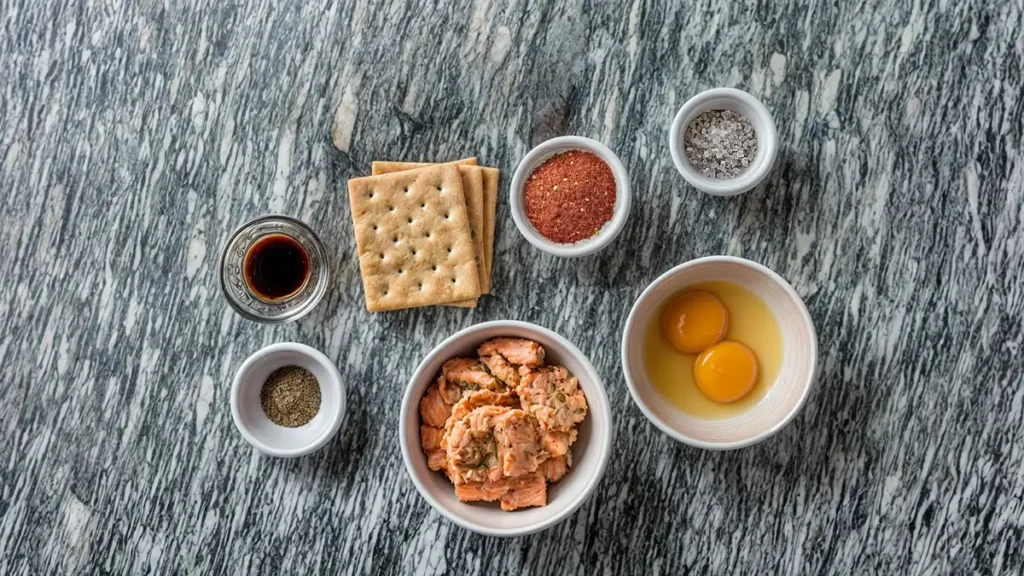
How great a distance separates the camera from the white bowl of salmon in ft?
6.22

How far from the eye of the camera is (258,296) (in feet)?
7.12

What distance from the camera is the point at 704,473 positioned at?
2.14 m

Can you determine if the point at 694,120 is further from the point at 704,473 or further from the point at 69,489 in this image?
the point at 69,489

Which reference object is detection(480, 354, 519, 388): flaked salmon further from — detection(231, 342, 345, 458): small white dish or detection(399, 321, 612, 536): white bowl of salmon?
detection(231, 342, 345, 458): small white dish

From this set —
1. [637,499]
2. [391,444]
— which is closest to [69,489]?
[391,444]

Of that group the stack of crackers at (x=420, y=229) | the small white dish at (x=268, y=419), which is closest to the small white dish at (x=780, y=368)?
the stack of crackers at (x=420, y=229)

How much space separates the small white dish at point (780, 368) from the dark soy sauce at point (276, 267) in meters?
0.87

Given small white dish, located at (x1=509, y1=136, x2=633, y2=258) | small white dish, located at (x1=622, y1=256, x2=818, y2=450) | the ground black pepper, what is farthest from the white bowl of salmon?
the ground black pepper

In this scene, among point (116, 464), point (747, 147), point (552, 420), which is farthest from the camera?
point (116, 464)

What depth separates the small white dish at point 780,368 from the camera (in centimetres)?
195

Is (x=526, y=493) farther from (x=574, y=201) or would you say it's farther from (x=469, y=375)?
(x=574, y=201)

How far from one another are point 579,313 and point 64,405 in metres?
1.42

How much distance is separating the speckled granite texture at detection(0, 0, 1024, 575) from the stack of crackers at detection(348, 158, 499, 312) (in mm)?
73

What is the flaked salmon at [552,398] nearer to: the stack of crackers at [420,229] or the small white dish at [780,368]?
the small white dish at [780,368]
